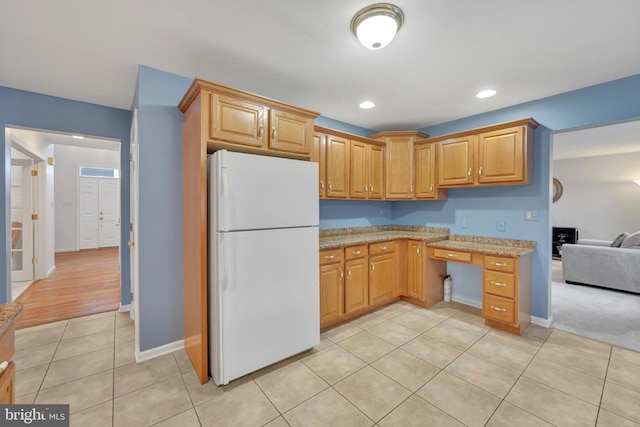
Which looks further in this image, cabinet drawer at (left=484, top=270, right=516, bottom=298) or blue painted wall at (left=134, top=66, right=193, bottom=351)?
cabinet drawer at (left=484, top=270, right=516, bottom=298)

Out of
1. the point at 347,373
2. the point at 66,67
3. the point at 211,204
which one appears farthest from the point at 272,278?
the point at 66,67

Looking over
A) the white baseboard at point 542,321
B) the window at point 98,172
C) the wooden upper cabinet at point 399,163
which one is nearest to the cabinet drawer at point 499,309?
the white baseboard at point 542,321

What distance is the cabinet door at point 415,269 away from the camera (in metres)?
3.45

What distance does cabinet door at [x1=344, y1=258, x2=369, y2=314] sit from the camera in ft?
9.80

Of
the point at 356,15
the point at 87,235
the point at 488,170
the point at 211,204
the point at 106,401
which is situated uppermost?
the point at 356,15

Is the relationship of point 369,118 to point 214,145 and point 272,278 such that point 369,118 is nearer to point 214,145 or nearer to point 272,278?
point 214,145

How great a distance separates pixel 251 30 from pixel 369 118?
7.18 feet

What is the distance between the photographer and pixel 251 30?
188 centimetres

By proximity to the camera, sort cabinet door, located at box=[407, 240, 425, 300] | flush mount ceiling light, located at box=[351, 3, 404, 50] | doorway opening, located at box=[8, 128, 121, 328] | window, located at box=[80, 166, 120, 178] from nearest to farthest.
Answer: flush mount ceiling light, located at box=[351, 3, 404, 50]
cabinet door, located at box=[407, 240, 425, 300]
doorway opening, located at box=[8, 128, 121, 328]
window, located at box=[80, 166, 120, 178]

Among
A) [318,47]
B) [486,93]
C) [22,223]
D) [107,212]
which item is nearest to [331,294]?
[318,47]

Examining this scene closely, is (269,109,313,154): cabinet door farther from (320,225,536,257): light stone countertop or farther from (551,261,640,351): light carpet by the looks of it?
(551,261,640,351): light carpet

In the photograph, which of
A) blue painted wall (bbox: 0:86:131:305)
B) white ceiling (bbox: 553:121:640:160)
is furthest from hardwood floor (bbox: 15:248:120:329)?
white ceiling (bbox: 553:121:640:160)

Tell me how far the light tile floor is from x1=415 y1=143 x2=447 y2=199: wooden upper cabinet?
1.78 meters

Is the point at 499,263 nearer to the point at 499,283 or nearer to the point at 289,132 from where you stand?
the point at 499,283
